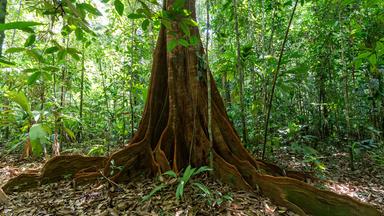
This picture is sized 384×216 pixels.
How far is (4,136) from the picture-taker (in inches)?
364

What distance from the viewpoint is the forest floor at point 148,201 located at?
284cm

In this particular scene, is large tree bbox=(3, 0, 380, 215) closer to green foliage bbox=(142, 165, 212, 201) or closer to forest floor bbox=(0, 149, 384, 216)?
forest floor bbox=(0, 149, 384, 216)

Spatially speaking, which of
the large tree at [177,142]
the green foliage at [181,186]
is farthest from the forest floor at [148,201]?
the large tree at [177,142]

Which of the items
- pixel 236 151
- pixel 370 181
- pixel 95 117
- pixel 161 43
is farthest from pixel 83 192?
pixel 95 117

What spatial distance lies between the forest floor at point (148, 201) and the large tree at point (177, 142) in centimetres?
18

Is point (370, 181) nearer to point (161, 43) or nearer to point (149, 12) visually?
point (161, 43)

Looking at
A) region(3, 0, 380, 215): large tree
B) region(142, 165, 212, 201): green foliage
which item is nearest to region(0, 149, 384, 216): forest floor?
region(142, 165, 212, 201): green foliage

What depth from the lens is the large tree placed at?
356 cm

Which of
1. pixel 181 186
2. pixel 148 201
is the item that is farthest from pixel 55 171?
pixel 181 186

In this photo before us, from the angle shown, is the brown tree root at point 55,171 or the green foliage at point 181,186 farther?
the brown tree root at point 55,171

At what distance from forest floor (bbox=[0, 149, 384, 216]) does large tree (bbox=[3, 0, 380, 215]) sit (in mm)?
179

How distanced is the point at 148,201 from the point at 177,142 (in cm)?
101

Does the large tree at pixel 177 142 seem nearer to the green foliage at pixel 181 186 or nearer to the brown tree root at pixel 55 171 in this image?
the brown tree root at pixel 55 171

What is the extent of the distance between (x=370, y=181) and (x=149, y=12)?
449 cm
